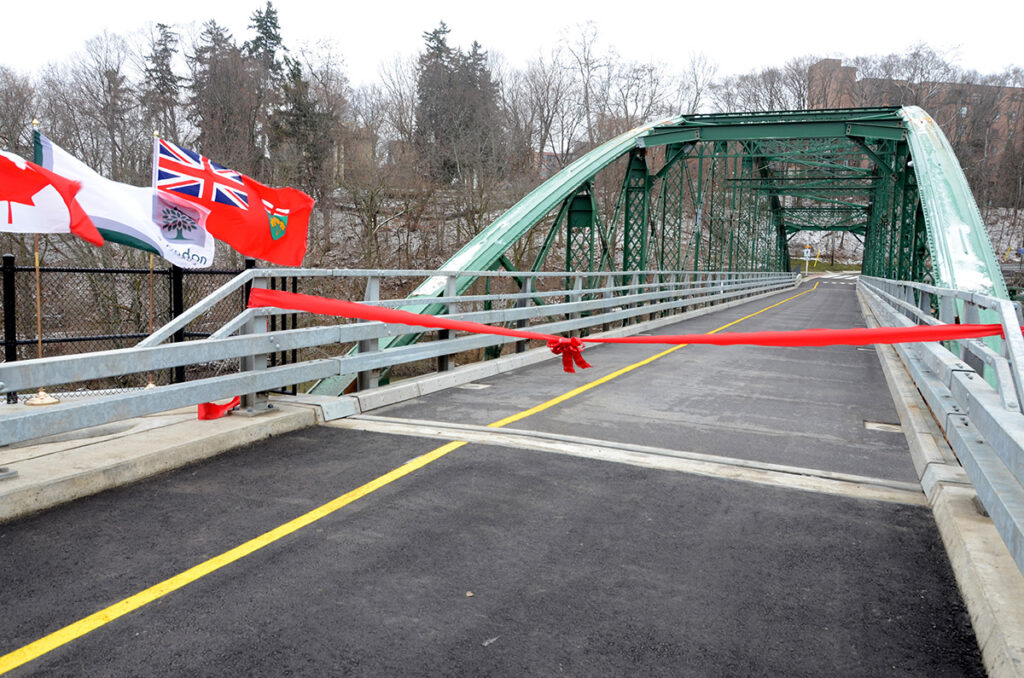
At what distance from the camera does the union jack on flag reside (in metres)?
8.04

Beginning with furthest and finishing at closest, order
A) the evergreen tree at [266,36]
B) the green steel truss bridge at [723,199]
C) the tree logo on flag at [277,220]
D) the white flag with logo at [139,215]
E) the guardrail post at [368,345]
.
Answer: the evergreen tree at [266,36] → the green steel truss bridge at [723,199] → the tree logo on flag at [277,220] → the guardrail post at [368,345] → the white flag with logo at [139,215]

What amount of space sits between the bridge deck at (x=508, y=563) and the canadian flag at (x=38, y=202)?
128 inches

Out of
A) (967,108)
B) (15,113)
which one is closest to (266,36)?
(15,113)

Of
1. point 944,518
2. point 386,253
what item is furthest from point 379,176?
point 944,518

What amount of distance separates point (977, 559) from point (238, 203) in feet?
25.0

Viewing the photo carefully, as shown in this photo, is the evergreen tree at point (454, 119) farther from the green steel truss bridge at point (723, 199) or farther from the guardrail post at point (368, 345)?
the guardrail post at point (368, 345)

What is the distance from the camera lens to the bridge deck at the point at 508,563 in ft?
9.78

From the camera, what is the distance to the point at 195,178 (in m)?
8.23

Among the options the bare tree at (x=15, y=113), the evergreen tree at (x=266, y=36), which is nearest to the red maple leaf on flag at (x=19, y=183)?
the bare tree at (x=15, y=113)

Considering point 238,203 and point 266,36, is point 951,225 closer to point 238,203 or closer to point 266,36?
point 238,203

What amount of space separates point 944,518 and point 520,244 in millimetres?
32136

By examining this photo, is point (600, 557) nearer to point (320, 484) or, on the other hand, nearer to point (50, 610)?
point (320, 484)

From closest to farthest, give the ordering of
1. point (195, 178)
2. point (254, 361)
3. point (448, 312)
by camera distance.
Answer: point (254, 361), point (195, 178), point (448, 312)

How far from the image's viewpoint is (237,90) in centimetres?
3962
